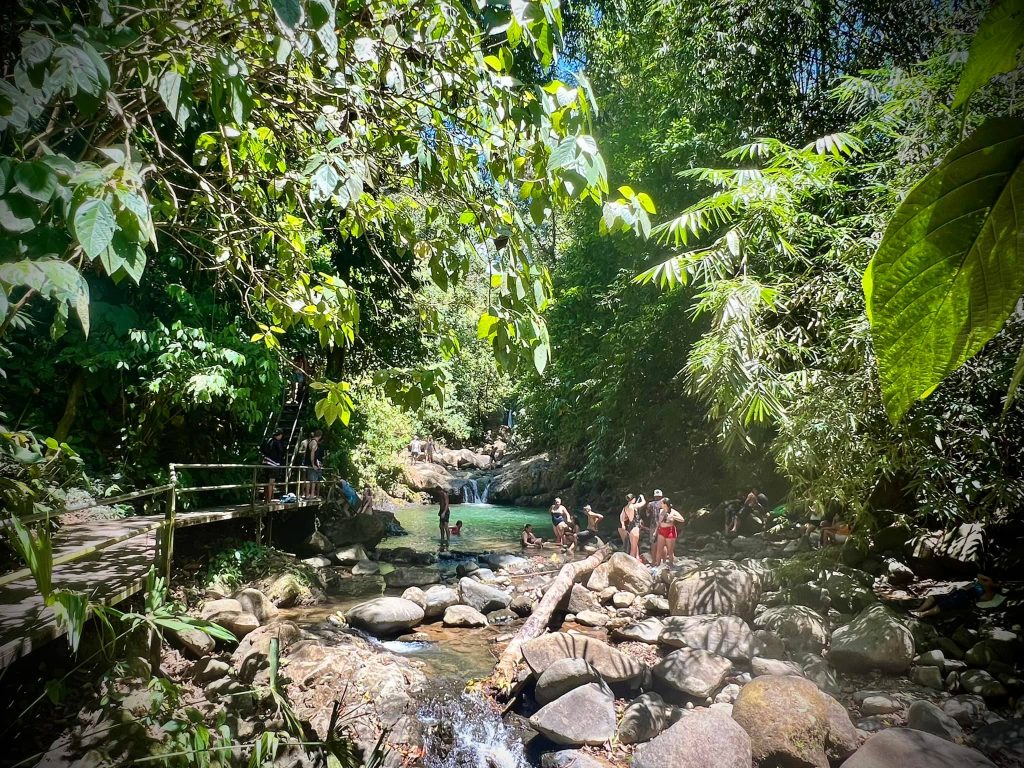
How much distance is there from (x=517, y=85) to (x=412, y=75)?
72 cm

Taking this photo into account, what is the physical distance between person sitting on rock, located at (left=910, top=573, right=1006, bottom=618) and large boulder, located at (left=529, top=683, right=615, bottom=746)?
5188mm

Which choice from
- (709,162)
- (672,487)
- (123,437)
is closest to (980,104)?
(709,162)

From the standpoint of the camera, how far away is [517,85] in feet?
7.16

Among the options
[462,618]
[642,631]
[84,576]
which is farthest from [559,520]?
[84,576]

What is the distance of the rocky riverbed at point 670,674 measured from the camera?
4988 millimetres

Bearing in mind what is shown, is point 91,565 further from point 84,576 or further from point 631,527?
point 631,527

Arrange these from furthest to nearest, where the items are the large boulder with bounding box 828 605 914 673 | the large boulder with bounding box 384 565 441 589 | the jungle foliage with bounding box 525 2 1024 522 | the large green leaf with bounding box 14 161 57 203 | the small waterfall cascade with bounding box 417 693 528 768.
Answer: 1. the large boulder with bounding box 384 565 441 589
2. the large boulder with bounding box 828 605 914 673
3. the jungle foliage with bounding box 525 2 1024 522
4. the small waterfall cascade with bounding box 417 693 528 768
5. the large green leaf with bounding box 14 161 57 203

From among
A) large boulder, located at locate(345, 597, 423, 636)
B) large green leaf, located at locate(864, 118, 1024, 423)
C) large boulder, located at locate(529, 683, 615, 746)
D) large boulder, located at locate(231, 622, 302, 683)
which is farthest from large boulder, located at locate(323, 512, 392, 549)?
large green leaf, located at locate(864, 118, 1024, 423)

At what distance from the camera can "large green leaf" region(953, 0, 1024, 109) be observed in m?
0.39

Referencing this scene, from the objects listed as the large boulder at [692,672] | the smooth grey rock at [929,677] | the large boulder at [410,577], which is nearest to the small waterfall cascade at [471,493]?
the large boulder at [410,577]

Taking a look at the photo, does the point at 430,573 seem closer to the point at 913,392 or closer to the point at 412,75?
the point at 412,75

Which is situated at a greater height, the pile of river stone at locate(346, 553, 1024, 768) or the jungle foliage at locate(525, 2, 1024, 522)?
the jungle foliage at locate(525, 2, 1024, 522)

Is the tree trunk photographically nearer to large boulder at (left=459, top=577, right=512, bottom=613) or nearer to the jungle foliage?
large boulder at (left=459, top=577, right=512, bottom=613)

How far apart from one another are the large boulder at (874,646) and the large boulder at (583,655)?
8.07 feet
